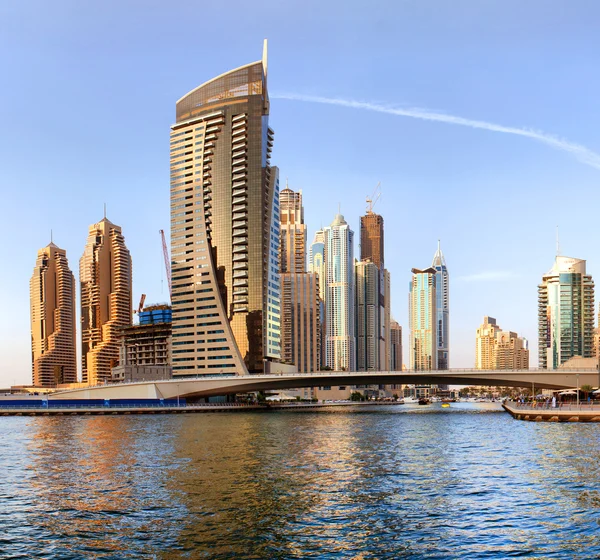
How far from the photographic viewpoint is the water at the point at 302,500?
3728 centimetres

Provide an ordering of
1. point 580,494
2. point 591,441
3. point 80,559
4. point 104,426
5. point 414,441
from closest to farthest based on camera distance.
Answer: point 80,559, point 580,494, point 591,441, point 414,441, point 104,426

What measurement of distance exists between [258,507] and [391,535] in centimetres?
1073

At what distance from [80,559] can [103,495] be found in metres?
17.2

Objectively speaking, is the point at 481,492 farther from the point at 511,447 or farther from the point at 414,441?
the point at 414,441

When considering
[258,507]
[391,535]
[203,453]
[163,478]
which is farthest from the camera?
[203,453]

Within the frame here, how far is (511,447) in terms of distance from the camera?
276 ft

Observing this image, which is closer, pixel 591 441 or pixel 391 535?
pixel 391 535

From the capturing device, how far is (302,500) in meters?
49.5

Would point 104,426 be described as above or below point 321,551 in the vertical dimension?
below

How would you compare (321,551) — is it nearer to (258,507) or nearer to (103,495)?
(258,507)

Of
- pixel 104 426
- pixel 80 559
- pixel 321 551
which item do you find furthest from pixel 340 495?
pixel 104 426

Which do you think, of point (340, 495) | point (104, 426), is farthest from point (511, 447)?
point (104, 426)

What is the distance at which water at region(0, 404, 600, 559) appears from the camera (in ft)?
122

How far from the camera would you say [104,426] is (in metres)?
131
